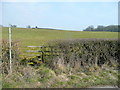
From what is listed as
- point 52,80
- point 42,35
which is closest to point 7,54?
point 42,35

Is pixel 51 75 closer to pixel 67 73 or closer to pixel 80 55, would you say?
pixel 67 73

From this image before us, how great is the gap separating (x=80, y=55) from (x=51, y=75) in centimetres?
160

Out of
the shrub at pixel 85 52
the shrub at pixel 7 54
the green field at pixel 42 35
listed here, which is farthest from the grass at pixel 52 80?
the green field at pixel 42 35

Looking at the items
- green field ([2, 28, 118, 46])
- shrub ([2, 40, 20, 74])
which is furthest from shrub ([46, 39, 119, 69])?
shrub ([2, 40, 20, 74])

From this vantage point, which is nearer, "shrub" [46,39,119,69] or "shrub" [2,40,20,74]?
"shrub" [2,40,20,74]

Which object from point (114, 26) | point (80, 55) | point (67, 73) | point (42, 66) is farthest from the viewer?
point (114, 26)

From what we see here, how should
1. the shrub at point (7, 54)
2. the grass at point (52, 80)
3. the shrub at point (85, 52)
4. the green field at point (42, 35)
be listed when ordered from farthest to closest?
the green field at point (42, 35) < the shrub at point (85, 52) < the shrub at point (7, 54) < the grass at point (52, 80)

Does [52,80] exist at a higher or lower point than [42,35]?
lower

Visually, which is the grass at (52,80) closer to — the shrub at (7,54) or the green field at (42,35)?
the shrub at (7,54)

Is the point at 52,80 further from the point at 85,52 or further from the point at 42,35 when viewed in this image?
the point at 42,35

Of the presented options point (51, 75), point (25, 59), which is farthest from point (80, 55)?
point (25, 59)

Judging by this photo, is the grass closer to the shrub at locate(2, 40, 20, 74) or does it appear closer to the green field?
the shrub at locate(2, 40, 20, 74)

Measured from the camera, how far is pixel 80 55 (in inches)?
200

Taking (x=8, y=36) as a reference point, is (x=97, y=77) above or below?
below
